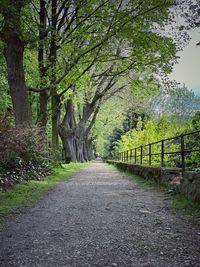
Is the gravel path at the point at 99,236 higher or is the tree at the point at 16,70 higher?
the tree at the point at 16,70

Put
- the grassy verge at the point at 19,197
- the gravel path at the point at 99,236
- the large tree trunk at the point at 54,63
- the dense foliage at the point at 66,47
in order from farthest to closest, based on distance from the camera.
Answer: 1. the large tree trunk at the point at 54,63
2. the dense foliage at the point at 66,47
3. the grassy verge at the point at 19,197
4. the gravel path at the point at 99,236

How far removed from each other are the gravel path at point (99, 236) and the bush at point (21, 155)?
274 cm

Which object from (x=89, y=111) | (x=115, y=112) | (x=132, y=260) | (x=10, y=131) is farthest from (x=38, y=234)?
(x=115, y=112)

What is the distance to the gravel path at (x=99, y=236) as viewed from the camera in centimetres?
313

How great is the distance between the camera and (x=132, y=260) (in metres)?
3.11

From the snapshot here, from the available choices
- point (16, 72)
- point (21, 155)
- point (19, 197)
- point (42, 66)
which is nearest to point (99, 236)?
point (19, 197)

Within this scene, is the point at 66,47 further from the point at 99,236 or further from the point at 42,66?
the point at 99,236

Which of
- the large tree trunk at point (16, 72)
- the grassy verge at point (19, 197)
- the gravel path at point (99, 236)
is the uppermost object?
the large tree trunk at point (16, 72)

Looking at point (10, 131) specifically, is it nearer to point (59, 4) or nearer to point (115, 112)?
point (59, 4)

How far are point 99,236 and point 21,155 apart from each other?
23.4 ft

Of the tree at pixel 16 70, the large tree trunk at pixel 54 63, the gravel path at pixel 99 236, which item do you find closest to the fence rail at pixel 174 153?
the gravel path at pixel 99 236

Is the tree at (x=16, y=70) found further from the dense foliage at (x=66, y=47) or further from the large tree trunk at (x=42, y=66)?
the large tree trunk at (x=42, y=66)

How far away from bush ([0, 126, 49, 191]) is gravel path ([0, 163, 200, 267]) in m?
2.74

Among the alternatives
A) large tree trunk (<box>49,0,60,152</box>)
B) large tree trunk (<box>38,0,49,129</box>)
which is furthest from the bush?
large tree trunk (<box>49,0,60,152</box>)
